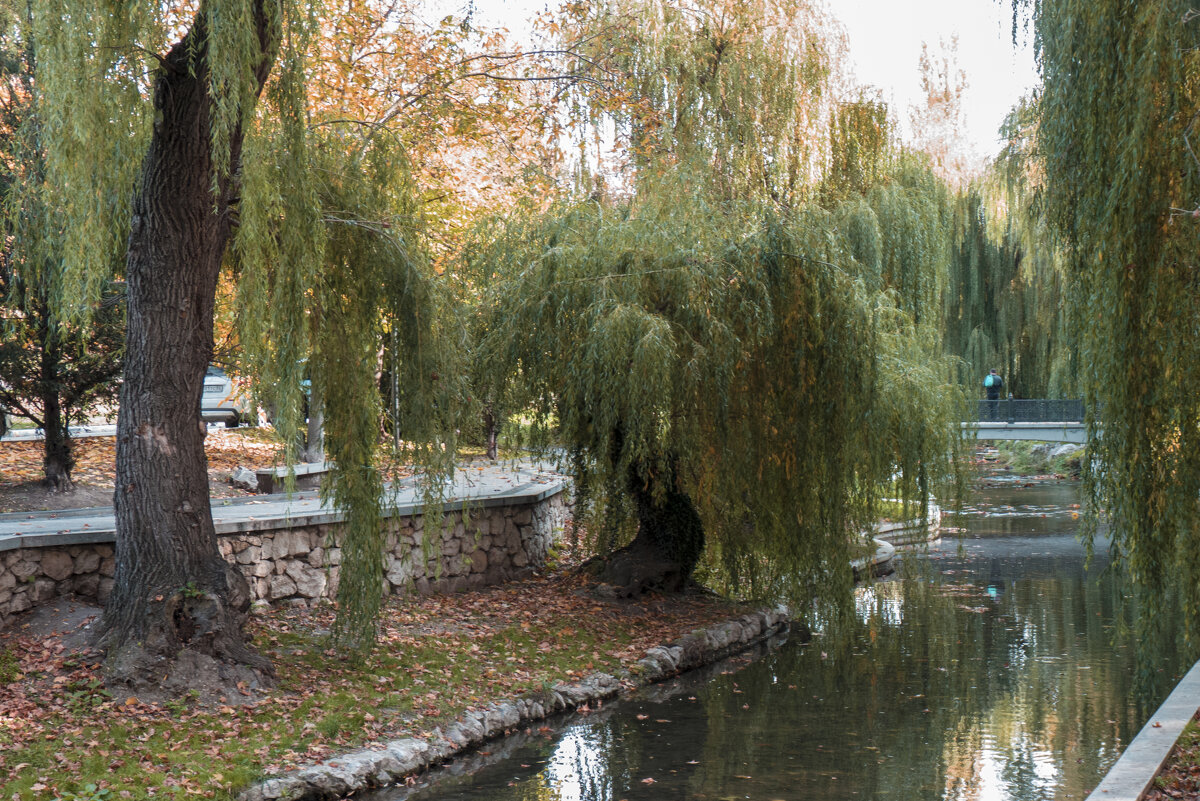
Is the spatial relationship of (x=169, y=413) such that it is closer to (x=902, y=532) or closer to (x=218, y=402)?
(x=218, y=402)

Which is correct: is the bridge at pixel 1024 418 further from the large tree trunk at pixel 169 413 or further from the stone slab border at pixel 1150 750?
the large tree trunk at pixel 169 413

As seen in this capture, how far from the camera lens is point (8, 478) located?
44.5 ft

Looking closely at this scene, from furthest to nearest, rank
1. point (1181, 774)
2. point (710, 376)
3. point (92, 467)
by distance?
point (92, 467)
point (710, 376)
point (1181, 774)

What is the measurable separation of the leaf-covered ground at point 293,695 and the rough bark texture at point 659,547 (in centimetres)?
72

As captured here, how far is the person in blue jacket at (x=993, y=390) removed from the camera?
2730 cm

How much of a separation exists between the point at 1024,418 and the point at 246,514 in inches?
881

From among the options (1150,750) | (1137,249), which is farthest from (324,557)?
(1137,249)

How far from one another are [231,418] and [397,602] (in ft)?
36.8

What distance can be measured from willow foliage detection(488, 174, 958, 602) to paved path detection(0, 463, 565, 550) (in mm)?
1597

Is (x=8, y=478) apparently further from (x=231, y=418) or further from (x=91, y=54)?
(x=91, y=54)

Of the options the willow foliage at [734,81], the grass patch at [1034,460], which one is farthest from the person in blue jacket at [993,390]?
the willow foliage at [734,81]

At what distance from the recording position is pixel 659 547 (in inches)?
476

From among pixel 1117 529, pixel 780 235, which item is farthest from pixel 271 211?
pixel 1117 529

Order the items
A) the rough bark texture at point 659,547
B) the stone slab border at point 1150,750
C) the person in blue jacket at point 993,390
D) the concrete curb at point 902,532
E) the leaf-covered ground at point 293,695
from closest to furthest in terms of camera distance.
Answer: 1. the stone slab border at point 1150,750
2. the leaf-covered ground at point 293,695
3. the rough bark texture at point 659,547
4. the concrete curb at point 902,532
5. the person in blue jacket at point 993,390
